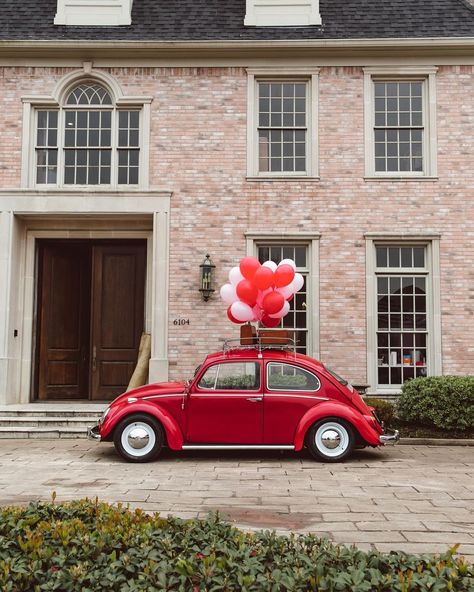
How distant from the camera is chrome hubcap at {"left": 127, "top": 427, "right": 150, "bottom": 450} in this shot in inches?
332

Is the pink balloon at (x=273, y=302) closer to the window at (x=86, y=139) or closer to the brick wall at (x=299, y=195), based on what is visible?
the brick wall at (x=299, y=195)

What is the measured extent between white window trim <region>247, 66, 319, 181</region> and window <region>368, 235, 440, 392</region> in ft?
7.20

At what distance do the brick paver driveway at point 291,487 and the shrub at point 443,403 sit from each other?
1.91ft

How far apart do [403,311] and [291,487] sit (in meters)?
6.52

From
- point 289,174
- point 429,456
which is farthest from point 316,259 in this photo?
point 429,456

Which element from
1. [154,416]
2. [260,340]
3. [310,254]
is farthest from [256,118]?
[154,416]

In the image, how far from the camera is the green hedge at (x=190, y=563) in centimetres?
277

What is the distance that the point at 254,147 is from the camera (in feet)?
41.7

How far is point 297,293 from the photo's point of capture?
1252 cm

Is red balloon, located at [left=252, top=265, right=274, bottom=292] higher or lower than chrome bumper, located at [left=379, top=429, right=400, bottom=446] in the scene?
higher

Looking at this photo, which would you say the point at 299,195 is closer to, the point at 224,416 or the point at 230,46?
the point at 230,46

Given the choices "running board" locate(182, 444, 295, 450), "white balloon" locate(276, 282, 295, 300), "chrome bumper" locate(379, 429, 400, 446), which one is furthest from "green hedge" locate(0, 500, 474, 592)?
"white balloon" locate(276, 282, 295, 300)

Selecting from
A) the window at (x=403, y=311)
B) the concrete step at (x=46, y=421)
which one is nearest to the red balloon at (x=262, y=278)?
the window at (x=403, y=311)

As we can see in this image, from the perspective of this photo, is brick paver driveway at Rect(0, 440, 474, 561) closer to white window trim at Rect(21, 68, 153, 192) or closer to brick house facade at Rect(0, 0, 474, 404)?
brick house facade at Rect(0, 0, 474, 404)
